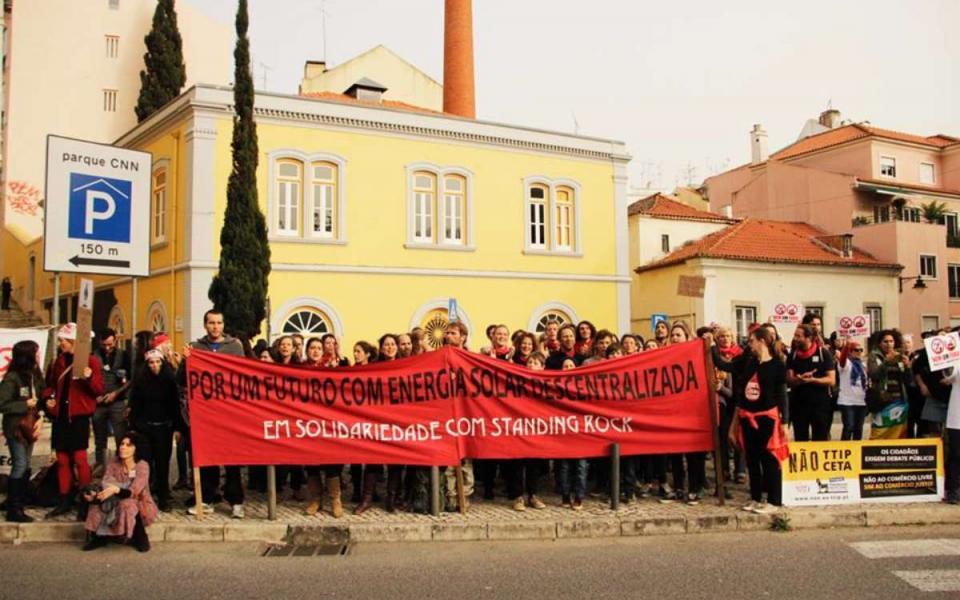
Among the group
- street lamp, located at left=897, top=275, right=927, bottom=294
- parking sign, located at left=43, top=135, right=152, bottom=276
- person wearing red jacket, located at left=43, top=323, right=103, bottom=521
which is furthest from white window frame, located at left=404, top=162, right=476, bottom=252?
street lamp, located at left=897, top=275, right=927, bottom=294

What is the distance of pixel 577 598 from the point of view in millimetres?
5949

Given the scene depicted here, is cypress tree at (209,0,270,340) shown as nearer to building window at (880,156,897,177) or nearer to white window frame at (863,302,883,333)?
white window frame at (863,302,883,333)

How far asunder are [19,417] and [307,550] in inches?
135

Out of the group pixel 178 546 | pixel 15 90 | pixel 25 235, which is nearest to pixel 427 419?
pixel 178 546

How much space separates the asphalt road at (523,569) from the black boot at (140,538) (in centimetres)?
10

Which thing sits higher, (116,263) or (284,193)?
(284,193)

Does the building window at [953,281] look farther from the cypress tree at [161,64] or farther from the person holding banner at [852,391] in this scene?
the cypress tree at [161,64]

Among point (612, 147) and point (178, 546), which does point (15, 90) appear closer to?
point (612, 147)

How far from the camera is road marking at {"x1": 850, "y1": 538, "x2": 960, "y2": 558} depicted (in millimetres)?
7184

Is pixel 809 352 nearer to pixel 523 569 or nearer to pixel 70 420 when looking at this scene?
pixel 523 569

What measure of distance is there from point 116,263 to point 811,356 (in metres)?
9.65

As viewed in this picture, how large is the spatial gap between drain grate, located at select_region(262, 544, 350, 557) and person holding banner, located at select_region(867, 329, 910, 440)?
7113 millimetres

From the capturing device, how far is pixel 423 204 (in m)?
24.6

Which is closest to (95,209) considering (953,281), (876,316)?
(876,316)
